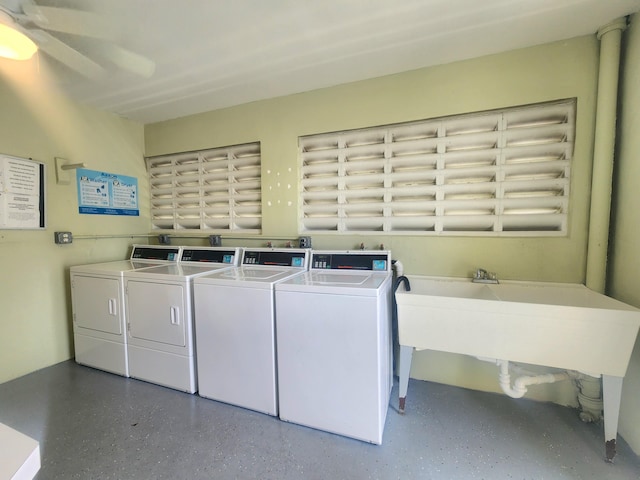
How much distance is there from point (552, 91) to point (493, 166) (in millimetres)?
572

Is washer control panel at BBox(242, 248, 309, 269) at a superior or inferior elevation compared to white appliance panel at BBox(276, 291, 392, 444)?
superior

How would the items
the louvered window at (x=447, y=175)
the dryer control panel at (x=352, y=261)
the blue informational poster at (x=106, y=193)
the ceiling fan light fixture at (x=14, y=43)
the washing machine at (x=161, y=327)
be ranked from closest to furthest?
the ceiling fan light fixture at (x=14, y=43) → the louvered window at (x=447, y=175) → the washing machine at (x=161, y=327) → the dryer control panel at (x=352, y=261) → the blue informational poster at (x=106, y=193)

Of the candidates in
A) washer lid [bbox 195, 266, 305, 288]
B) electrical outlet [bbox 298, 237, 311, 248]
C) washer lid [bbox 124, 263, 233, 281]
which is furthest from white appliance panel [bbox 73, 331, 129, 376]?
electrical outlet [bbox 298, 237, 311, 248]

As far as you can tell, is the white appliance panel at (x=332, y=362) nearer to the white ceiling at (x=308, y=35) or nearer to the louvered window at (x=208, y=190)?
the louvered window at (x=208, y=190)

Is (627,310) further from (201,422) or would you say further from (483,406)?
(201,422)

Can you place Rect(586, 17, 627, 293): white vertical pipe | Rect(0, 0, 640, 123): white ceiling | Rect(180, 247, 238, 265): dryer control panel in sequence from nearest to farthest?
Rect(0, 0, 640, 123): white ceiling, Rect(586, 17, 627, 293): white vertical pipe, Rect(180, 247, 238, 265): dryer control panel

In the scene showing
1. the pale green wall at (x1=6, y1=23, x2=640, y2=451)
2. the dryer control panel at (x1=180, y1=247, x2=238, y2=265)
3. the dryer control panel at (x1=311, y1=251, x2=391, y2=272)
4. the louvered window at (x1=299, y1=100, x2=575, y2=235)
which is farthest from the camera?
the dryer control panel at (x1=180, y1=247, x2=238, y2=265)

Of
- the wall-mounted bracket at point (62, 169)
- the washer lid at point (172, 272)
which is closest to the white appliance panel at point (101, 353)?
the washer lid at point (172, 272)

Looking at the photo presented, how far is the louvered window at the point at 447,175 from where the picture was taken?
192 cm

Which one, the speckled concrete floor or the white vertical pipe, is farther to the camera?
the white vertical pipe

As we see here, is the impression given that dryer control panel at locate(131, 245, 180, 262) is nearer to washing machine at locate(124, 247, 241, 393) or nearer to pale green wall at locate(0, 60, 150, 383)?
pale green wall at locate(0, 60, 150, 383)

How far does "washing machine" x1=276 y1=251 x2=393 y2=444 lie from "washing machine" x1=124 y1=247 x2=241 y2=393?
77cm

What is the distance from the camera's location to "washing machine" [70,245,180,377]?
7.47 feet

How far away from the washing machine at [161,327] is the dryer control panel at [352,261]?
925 millimetres
